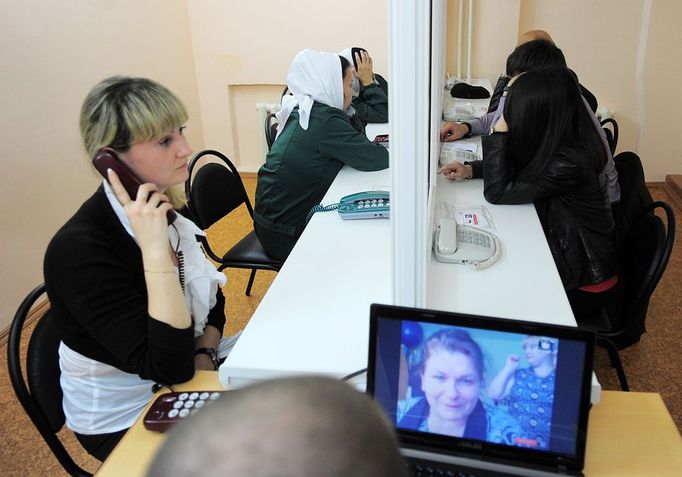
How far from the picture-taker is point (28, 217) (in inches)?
103

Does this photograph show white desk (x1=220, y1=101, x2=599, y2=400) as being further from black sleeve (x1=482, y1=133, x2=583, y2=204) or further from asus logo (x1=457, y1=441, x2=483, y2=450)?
asus logo (x1=457, y1=441, x2=483, y2=450)

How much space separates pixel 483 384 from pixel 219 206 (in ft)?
5.29

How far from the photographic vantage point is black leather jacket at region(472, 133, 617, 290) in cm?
168

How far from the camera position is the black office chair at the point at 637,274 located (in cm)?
151

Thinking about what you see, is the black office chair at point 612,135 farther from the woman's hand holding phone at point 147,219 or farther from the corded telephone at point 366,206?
the woman's hand holding phone at point 147,219

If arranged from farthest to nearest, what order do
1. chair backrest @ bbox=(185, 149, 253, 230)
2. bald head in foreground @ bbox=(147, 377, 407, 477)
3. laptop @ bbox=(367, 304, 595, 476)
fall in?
chair backrest @ bbox=(185, 149, 253, 230), laptop @ bbox=(367, 304, 595, 476), bald head in foreground @ bbox=(147, 377, 407, 477)

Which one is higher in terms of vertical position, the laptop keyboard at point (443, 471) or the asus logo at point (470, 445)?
the asus logo at point (470, 445)

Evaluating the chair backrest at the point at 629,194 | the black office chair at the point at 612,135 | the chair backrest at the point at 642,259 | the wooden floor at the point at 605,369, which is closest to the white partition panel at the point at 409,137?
the chair backrest at the point at 642,259

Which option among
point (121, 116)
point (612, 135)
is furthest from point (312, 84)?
point (612, 135)

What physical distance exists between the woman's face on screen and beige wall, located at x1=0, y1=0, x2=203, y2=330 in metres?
1.91

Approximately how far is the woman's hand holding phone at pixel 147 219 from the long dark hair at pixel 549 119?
3.62ft

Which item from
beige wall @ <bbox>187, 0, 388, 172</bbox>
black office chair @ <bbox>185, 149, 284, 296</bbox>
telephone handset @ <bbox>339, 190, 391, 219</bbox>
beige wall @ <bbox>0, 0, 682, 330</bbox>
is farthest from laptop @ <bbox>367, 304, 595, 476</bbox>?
beige wall @ <bbox>187, 0, 388, 172</bbox>

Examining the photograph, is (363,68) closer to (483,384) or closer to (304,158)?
(304,158)

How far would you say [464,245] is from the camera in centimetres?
149
